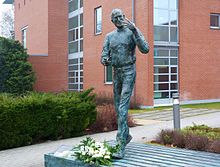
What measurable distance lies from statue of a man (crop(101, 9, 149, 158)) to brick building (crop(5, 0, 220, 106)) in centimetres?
1464

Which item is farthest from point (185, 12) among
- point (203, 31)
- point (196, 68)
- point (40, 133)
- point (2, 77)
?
point (40, 133)

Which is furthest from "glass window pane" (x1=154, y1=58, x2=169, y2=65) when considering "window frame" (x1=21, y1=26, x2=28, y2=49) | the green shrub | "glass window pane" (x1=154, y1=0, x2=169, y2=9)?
"window frame" (x1=21, y1=26, x2=28, y2=49)

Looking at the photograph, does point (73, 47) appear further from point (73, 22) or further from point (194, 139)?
point (194, 139)

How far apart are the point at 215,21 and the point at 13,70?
1354 cm

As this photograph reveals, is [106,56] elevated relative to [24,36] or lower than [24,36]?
lower

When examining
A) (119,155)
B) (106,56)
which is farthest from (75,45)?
(119,155)

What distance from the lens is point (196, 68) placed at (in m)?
23.7

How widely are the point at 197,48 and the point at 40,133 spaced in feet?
49.6

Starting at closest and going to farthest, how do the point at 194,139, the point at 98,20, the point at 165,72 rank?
the point at 194,139
the point at 165,72
the point at 98,20

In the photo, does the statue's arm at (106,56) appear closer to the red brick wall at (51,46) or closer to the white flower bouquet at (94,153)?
the white flower bouquet at (94,153)

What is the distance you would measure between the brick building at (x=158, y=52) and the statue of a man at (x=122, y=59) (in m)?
14.6

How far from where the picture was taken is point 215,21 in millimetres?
25109

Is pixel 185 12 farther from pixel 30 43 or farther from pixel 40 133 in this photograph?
pixel 30 43

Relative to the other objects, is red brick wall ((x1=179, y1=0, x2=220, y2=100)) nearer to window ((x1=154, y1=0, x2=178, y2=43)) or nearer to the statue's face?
window ((x1=154, y1=0, x2=178, y2=43))
